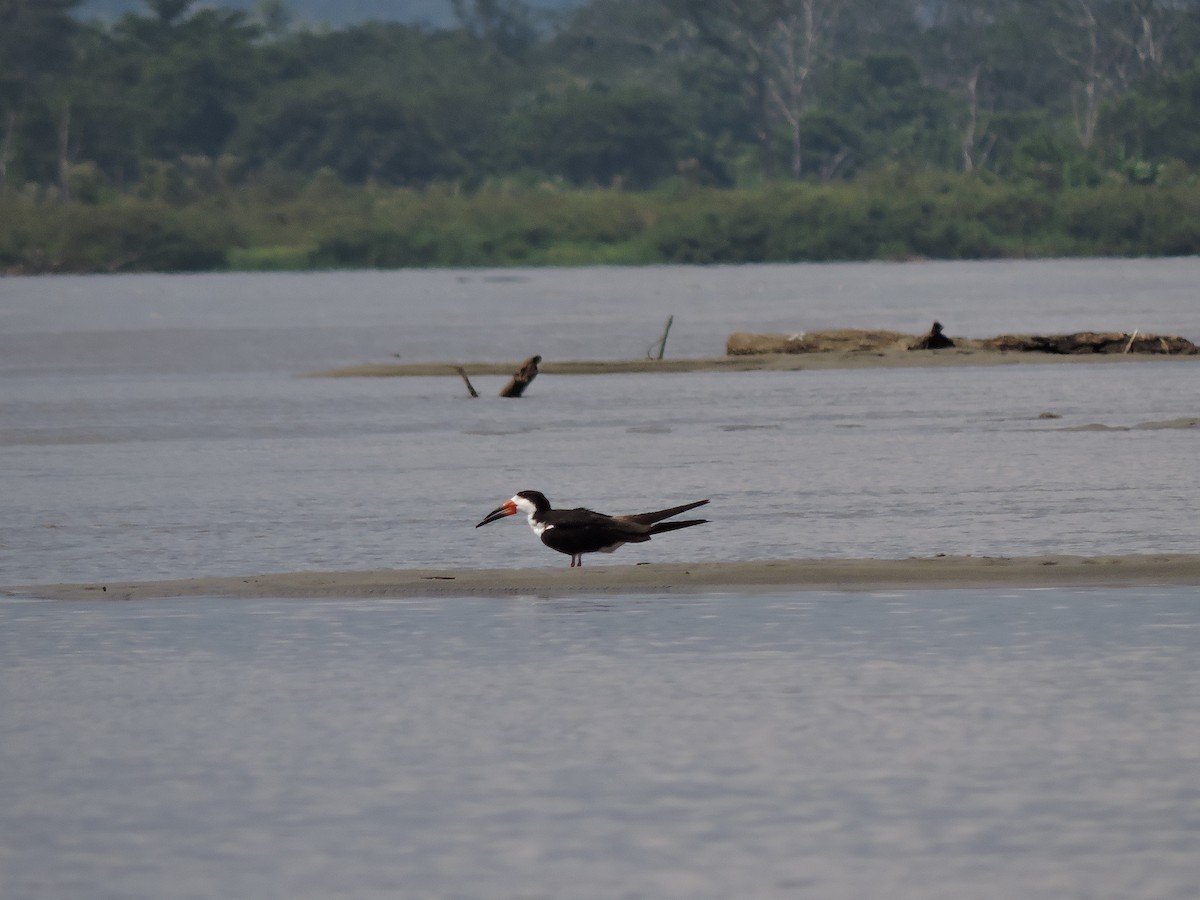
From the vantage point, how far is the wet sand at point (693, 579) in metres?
14.2

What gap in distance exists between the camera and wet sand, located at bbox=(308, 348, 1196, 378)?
118 ft

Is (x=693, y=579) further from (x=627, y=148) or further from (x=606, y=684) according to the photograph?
(x=627, y=148)

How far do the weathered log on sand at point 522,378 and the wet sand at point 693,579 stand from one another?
677 inches

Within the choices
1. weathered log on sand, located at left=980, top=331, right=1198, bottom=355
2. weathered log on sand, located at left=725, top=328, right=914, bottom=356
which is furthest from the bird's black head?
weathered log on sand, located at left=725, top=328, right=914, bottom=356

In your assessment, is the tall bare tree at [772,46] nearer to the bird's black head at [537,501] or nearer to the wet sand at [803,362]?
the wet sand at [803,362]

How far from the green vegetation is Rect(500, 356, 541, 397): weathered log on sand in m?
67.6

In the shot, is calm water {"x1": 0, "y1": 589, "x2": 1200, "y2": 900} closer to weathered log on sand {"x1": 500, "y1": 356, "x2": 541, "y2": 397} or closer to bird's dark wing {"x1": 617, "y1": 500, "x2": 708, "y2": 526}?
bird's dark wing {"x1": 617, "y1": 500, "x2": 708, "y2": 526}

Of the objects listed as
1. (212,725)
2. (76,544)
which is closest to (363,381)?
(76,544)

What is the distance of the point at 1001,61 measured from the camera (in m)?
119

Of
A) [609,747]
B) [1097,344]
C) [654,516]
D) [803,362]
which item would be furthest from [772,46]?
[609,747]

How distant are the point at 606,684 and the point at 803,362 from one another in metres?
26.4

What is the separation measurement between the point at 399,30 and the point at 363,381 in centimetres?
10536

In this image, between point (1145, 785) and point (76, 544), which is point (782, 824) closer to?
point (1145, 785)

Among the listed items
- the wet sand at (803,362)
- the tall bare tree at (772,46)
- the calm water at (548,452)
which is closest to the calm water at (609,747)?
the calm water at (548,452)
